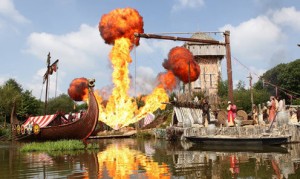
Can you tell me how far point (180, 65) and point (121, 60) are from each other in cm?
1629

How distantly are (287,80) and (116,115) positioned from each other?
3543 centimetres

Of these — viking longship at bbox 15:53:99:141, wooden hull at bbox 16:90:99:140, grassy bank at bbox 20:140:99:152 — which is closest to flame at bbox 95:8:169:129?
viking longship at bbox 15:53:99:141

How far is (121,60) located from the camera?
42.9 m

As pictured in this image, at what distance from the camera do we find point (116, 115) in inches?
1754

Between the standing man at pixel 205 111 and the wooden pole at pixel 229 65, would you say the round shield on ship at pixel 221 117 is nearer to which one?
the standing man at pixel 205 111

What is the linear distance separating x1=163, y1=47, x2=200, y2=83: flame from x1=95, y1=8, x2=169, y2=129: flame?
36.9 feet

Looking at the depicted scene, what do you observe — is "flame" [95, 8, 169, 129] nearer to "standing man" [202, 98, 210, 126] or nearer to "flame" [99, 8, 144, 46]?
"flame" [99, 8, 144, 46]

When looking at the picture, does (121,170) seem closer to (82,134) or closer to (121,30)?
(82,134)

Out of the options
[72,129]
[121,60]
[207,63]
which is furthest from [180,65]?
[72,129]

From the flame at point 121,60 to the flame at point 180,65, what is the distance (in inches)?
443

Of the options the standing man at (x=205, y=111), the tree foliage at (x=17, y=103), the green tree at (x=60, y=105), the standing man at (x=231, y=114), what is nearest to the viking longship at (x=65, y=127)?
the standing man at (x=205, y=111)

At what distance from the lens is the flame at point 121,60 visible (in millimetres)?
40406

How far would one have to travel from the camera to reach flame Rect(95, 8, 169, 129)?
40.4 metres

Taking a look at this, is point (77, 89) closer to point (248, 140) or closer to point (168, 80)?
point (168, 80)
